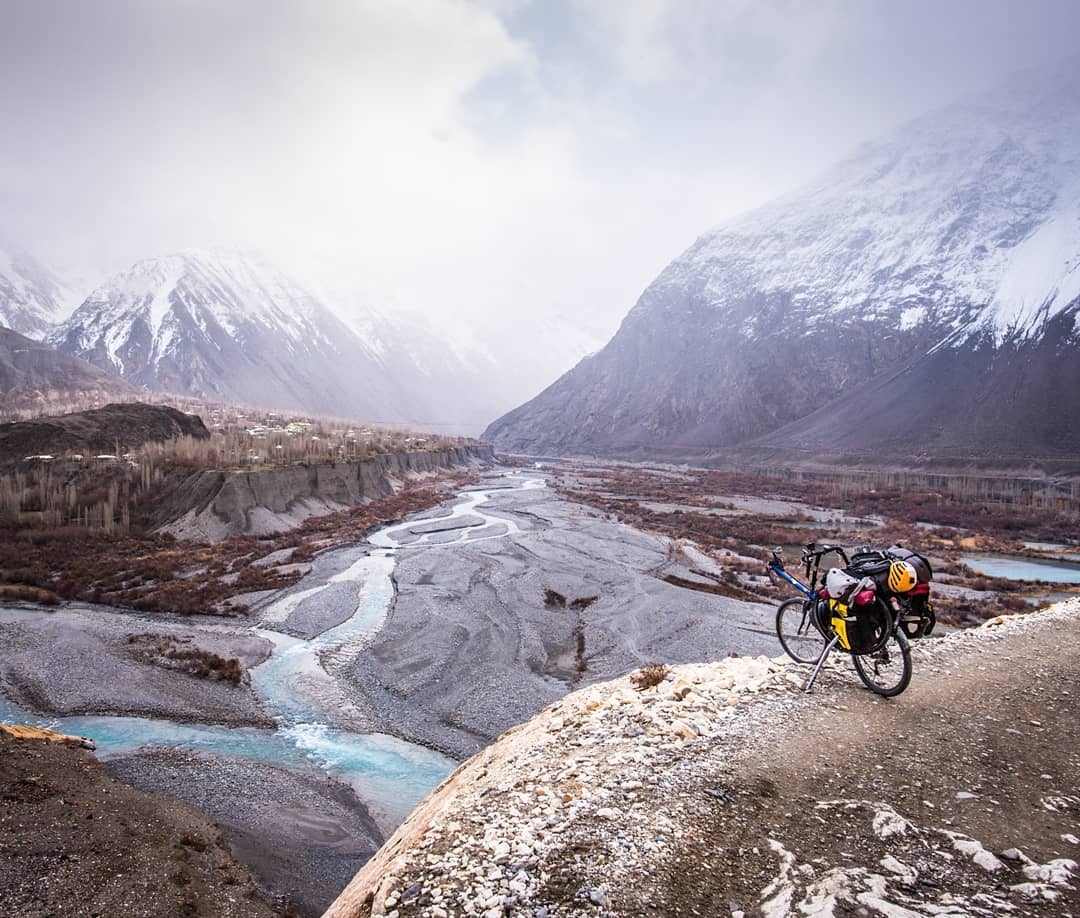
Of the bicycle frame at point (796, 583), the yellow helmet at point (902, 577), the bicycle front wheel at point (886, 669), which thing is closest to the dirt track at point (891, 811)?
the bicycle front wheel at point (886, 669)

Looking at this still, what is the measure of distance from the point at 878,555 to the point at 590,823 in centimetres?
409

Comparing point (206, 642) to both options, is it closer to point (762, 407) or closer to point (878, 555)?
point (878, 555)

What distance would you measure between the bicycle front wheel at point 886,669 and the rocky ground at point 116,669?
589 inches

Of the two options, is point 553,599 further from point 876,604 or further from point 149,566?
point 149,566

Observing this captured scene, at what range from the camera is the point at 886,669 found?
721 cm

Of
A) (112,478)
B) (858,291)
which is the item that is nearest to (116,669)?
(112,478)

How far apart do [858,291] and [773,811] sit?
169012mm

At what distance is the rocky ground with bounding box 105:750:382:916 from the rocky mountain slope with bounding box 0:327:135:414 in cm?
12391

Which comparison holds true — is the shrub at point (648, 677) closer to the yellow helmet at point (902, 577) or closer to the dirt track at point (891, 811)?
the dirt track at point (891, 811)

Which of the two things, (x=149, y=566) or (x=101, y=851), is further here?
(x=149, y=566)

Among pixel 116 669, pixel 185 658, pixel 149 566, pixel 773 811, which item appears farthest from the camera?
pixel 149 566

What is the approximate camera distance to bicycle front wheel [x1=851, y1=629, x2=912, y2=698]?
233 inches

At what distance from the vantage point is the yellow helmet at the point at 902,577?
5.44 m

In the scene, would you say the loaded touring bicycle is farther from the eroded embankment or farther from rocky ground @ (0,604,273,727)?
the eroded embankment
